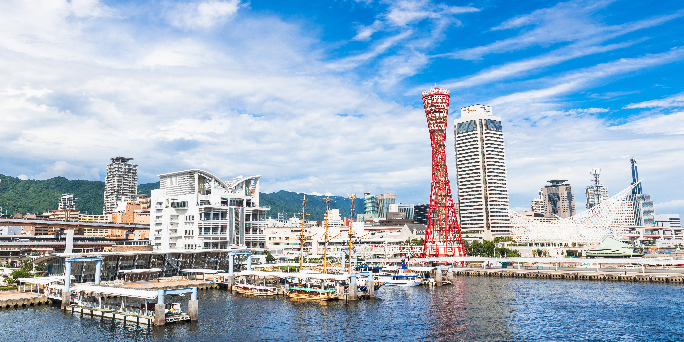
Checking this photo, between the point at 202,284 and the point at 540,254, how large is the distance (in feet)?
424

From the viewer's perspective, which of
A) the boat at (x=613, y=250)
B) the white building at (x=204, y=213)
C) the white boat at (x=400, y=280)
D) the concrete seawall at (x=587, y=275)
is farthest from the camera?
the boat at (x=613, y=250)

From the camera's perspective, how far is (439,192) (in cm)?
14350

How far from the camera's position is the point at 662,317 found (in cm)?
5806

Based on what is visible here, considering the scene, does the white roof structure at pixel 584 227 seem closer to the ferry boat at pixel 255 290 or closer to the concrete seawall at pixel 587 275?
the concrete seawall at pixel 587 275

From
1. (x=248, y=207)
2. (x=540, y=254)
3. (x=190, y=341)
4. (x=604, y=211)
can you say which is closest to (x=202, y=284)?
(x=248, y=207)

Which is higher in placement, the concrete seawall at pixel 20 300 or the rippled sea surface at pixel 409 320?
the concrete seawall at pixel 20 300

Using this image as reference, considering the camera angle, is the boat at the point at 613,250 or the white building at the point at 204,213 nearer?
the white building at the point at 204,213

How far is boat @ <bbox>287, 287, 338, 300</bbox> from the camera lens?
7300 centimetres

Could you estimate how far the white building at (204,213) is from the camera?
364 feet

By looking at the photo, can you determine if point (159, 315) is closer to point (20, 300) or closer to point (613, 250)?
point (20, 300)

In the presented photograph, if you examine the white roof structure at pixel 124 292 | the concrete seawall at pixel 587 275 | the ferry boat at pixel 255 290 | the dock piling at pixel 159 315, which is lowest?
the concrete seawall at pixel 587 275

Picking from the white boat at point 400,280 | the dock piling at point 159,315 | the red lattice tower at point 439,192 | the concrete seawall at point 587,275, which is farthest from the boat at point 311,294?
the red lattice tower at point 439,192

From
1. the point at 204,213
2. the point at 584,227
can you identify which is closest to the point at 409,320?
the point at 204,213

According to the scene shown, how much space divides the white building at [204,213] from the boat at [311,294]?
40.0m
